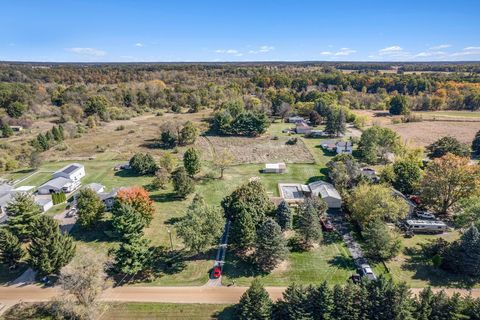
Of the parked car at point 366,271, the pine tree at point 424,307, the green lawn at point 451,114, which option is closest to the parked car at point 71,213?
the parked car at point 366,271

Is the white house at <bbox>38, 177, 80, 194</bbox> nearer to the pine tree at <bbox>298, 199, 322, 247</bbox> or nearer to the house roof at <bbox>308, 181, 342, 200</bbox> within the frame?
the pine tree at <bbox>298, 199, 322, 247</bbox>

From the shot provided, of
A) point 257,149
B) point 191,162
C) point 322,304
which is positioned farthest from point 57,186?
point 322,304

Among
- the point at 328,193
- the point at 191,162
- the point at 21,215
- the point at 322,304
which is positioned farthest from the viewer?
the point at 191,162

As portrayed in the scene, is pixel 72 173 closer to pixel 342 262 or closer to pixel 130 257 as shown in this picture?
pixel 130 257

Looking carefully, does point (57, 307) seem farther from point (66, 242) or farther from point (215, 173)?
point (215, 173)

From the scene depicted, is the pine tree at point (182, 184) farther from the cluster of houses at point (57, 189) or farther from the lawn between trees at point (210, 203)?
the cluster of houses at point (57, 189)
